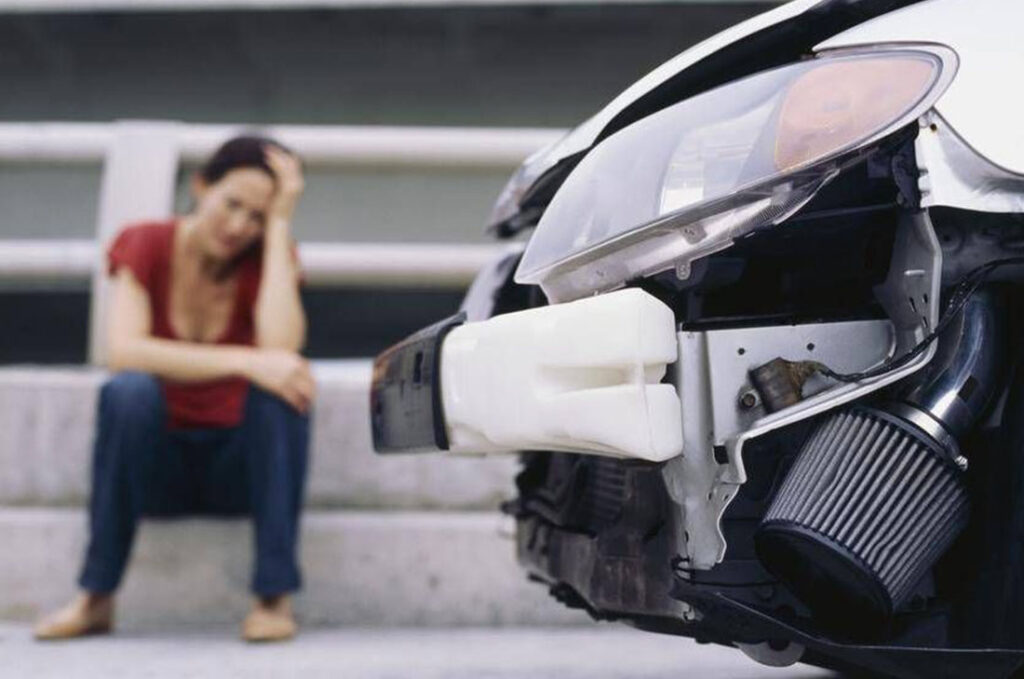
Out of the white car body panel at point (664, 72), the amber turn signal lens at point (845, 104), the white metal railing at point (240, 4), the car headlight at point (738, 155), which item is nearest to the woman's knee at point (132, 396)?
the white car body panel at point (664, 72)

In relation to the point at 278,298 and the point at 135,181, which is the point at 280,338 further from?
the point at 135,181

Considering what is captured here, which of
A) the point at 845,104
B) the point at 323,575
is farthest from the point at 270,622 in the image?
the point at 845,104

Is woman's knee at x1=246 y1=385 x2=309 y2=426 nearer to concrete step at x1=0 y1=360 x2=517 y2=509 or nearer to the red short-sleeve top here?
Result: the red short-sleeve top

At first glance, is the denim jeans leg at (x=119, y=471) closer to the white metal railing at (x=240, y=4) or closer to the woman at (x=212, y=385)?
the woman at (x=212, y=385)

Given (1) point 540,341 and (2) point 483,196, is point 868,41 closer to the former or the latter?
(1) point 540,341

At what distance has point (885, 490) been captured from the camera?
1.43 metres

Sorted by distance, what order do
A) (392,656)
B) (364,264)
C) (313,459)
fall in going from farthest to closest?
(364,264), (313,459), (392,656)

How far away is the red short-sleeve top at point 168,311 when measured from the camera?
10.6 ft

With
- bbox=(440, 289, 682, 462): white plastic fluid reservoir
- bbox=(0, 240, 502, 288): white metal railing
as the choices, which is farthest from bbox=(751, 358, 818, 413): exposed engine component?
bbox=(0, 240, 502, 288): white metal railing

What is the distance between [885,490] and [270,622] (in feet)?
6.48

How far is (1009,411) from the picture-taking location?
1.48 metres

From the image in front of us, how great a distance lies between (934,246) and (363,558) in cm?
215

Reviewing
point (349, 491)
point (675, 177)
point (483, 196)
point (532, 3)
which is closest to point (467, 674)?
point (349, 491)

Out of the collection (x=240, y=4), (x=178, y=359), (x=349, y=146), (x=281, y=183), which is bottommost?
(x=178, y=359)
